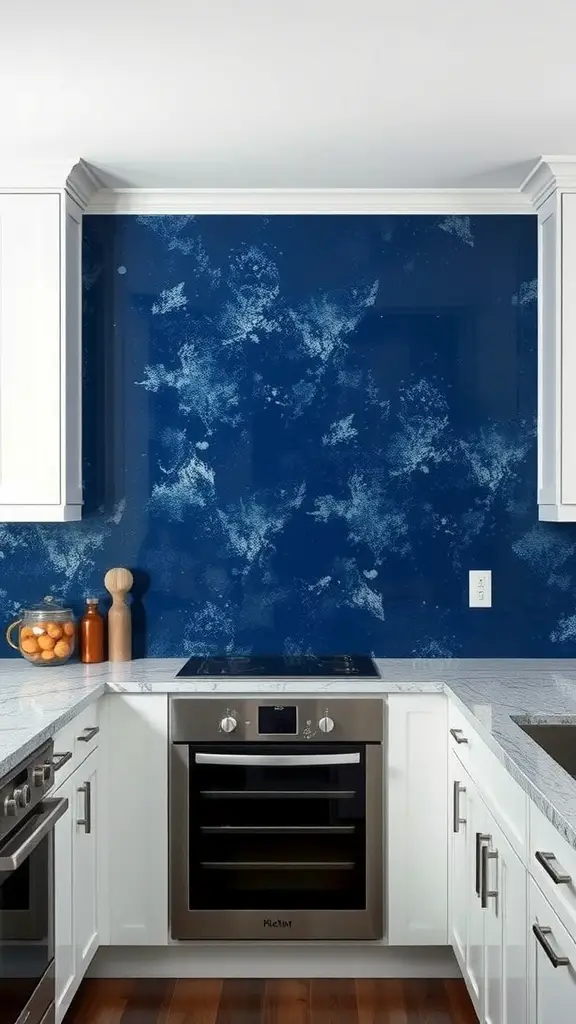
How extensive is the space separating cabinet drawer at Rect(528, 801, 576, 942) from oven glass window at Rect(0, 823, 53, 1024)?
104 centimetres

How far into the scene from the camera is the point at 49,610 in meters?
3.32

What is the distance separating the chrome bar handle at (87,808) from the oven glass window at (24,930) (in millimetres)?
389

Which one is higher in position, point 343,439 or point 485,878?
point 343,439

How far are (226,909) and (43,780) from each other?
99cm

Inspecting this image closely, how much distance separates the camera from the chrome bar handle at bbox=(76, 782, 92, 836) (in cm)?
282

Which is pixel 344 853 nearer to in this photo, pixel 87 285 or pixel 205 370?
pixel 205 370

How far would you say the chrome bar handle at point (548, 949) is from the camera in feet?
5.54

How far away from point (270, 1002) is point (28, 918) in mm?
1099

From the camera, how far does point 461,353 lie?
3564mm

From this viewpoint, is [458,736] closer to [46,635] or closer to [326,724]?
[326,724]

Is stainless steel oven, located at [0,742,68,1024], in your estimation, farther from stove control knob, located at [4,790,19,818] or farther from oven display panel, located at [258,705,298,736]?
oven display panel, located at [258,705,298,736]

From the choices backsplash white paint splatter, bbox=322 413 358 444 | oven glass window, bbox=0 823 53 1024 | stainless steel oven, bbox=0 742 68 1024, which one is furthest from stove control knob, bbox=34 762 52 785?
backsplash white paint splatter, bbox=322 413 358 444

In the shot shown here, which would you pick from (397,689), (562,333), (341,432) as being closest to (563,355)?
(562,333)

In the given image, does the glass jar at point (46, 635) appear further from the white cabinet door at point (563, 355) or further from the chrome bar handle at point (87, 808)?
the white cabinet door at point (563, 355)
